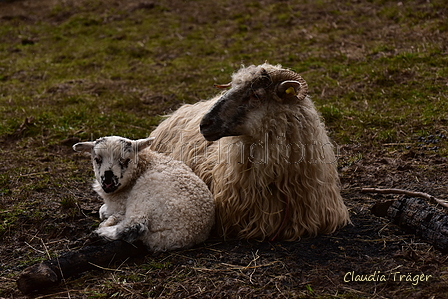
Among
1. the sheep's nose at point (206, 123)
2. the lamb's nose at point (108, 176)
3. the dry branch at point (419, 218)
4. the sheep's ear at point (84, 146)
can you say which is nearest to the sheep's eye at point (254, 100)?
the sheep's nose at point (206, 123)

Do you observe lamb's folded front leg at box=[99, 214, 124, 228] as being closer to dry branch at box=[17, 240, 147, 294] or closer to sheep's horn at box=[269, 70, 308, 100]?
dry branch at box=[17, 240, 147, 294]

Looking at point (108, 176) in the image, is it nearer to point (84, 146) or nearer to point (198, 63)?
point (84, 146)

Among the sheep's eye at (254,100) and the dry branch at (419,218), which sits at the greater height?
the sheep's eye at (254,100)

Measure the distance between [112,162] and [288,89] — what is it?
174 centimetres

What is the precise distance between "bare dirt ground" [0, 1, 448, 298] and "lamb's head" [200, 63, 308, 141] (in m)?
1.10

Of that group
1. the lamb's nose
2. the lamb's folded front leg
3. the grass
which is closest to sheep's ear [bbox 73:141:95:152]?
the lamb's nose

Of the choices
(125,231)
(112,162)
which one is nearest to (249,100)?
(112,162)

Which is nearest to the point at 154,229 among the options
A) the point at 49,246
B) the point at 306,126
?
the point at 49,246

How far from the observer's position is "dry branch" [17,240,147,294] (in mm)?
3600

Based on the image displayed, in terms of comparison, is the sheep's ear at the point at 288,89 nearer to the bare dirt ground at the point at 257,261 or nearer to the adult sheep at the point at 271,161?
the adult sheep at the point at 271,161

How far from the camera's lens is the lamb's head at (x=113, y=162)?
4.35m

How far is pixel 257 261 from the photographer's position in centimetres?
402

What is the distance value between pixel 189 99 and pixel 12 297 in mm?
6312

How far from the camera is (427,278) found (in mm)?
3504
